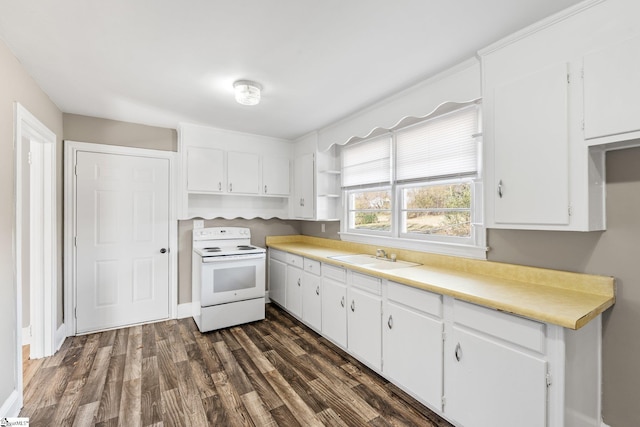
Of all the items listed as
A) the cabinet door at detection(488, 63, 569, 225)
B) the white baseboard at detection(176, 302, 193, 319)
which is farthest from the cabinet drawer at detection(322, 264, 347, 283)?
the white baseboard at detection(176, 302, 193, 319)

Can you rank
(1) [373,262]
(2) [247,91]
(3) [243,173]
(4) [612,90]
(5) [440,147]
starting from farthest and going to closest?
(3) [243,173] → (1) [373,262] → (5) [440,147] → (2) [247,91] → (4) [612,90]

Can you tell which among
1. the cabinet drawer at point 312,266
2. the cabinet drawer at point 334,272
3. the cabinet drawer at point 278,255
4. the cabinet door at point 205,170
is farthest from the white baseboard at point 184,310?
the cabinet drawer at point 334,272

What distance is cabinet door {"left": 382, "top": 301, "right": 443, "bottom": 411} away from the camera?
6.19ft

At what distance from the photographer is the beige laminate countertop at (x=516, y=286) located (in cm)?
141

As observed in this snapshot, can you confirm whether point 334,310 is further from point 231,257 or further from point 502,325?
point 502,325

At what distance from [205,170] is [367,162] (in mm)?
2022

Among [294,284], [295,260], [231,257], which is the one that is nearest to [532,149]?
[295,260]

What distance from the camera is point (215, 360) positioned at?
8.79ft

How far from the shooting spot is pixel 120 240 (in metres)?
3.39

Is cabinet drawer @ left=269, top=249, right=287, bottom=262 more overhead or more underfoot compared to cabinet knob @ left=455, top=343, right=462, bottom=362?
more overhead

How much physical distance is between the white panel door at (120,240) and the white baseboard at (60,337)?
0.14 m

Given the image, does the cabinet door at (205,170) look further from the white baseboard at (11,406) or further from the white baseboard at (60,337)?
the white baseboard at (11,406)

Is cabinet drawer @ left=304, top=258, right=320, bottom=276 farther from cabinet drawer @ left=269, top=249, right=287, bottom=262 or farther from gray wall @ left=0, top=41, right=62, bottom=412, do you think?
gray wall @ left=0, top=41, right=62, bottom=412

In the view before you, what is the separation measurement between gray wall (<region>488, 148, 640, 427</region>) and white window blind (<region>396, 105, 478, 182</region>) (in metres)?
0.85
